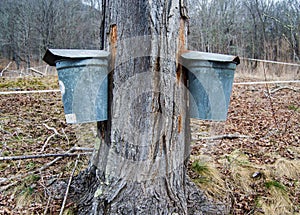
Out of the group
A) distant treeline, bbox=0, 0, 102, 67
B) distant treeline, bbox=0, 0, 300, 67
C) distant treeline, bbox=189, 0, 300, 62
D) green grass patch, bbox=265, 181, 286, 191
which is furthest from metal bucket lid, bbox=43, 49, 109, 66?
distant treeline, bbox=0, 0, 102, 67

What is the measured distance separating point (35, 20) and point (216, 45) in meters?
12.6

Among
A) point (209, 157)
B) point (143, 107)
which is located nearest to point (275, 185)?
point (209, 157)

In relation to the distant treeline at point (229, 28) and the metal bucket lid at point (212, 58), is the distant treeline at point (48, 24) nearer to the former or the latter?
the distant treeline at point (229, 28)

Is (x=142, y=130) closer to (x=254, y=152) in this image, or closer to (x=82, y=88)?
(x=82, y=88)

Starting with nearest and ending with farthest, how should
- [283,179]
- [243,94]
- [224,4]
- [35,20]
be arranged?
[283,179]
[243,94]
[224,4]
[35,20]

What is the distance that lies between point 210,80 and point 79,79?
697mm

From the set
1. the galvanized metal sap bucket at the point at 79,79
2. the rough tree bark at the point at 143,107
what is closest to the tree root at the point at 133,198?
the rough tree bark at the point at 143,107

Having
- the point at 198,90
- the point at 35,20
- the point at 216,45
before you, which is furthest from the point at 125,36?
the point at 35,20

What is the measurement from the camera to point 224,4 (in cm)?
1391

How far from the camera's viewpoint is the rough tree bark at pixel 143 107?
1.32 meters

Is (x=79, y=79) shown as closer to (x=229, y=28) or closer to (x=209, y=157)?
(x=209, y=157)

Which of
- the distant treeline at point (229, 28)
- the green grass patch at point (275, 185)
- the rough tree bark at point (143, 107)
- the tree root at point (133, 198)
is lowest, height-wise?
the green grass patch at point (275, 185)

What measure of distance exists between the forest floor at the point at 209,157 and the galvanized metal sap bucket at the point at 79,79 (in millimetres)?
701

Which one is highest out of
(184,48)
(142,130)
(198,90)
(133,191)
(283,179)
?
(184,48)
